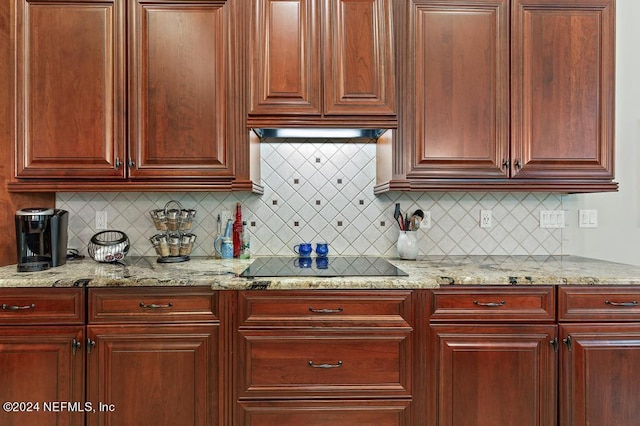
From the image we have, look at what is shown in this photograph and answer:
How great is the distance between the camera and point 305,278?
1512 mm

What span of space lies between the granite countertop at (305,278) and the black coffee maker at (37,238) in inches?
2.5

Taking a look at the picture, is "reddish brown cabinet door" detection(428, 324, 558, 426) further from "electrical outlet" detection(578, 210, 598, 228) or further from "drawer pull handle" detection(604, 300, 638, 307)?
"electrical outlet" detection(578, 210, 598, 228)

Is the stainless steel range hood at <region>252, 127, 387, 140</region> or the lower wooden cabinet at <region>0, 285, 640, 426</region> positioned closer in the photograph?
the lower wooden cabinet at <region>0, 285, 640, 426</region>

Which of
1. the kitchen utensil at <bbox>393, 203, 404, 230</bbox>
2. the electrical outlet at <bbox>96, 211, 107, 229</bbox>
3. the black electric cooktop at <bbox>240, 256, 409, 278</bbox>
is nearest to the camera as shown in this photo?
the black electric cooktop at <bbox>240, 256, 409, 278</bbox>

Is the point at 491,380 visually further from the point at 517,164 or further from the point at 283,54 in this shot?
the point at 283,54

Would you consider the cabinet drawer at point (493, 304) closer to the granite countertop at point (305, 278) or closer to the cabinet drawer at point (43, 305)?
the granite countertop at point (305, 278)

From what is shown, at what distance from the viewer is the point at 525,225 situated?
219 cm

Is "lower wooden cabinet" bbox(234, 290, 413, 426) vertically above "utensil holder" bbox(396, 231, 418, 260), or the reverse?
"utensil holder" bbox(396, 231, 418, 260)

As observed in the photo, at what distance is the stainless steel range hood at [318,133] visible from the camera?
1.91 metres

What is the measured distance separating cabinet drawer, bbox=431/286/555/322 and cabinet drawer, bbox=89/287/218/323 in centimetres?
97

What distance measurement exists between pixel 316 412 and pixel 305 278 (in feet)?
1.79

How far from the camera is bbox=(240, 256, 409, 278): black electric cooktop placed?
1579 mm

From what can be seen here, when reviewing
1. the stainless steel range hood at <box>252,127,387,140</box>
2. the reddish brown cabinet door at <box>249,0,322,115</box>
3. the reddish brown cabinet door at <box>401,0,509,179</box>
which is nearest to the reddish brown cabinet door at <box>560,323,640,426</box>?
the reddish brown cabinet door at <box>401,0,509,179</box>

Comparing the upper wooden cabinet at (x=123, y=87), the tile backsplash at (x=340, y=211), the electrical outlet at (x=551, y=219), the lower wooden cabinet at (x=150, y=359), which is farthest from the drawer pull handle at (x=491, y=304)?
the upper wooden cabinet at (x=123, y=87)
